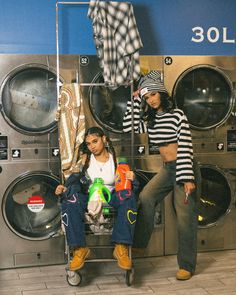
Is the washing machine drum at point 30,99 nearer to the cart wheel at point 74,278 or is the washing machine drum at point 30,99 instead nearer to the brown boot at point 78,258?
the brown boot at point 78,258

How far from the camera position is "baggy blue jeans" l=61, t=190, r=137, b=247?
365cm

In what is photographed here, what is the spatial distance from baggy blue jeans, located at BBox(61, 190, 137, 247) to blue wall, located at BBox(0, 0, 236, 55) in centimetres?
134

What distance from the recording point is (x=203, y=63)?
4430 mm

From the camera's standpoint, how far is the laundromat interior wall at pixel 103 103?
4113 millimetres

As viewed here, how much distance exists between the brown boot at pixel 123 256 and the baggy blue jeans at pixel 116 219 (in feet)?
0.19

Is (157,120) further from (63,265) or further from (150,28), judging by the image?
(63,265)

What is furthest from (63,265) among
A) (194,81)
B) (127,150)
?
(194,81)

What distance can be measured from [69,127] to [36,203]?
0.75 m

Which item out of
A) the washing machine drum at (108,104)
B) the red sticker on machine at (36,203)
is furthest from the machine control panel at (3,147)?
the washing machine drum at (108,104)

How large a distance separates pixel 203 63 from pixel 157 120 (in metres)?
0.83

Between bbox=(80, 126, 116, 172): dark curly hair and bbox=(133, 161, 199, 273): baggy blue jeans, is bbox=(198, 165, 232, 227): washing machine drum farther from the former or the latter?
bbox=(80, 126, 116, 172): dark curly hair

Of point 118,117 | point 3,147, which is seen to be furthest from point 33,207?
point 118,117

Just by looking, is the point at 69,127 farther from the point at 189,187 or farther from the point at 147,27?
the point at 147,27

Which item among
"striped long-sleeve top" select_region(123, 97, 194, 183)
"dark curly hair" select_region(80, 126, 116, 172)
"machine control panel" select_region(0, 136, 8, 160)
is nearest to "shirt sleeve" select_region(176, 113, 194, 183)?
"striped long-sleeve top" select_region(123, 97, 194, 183)
